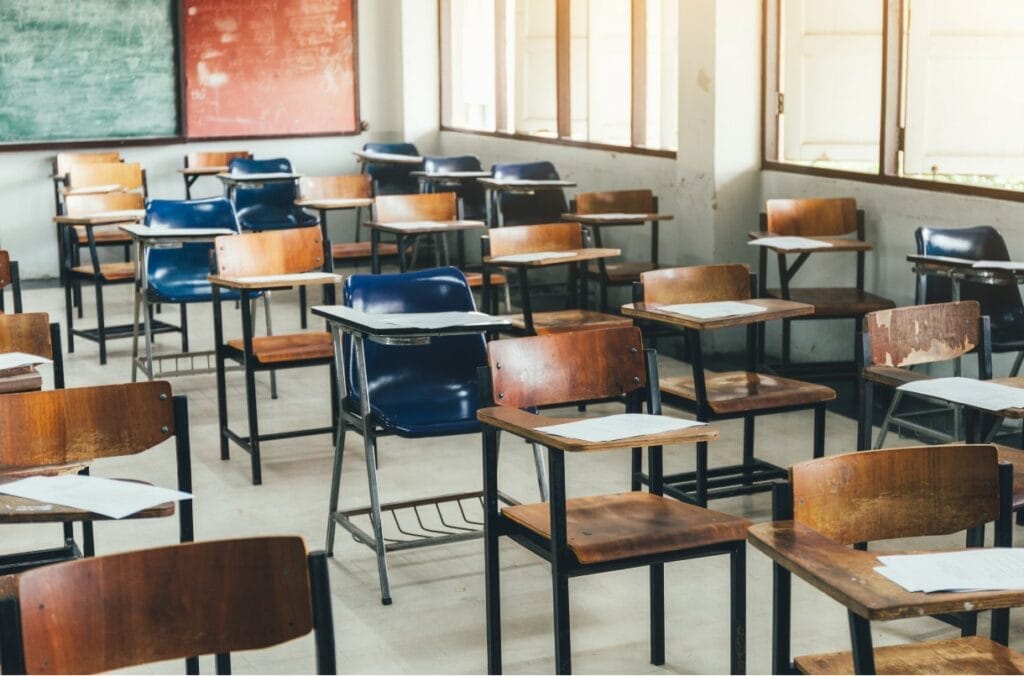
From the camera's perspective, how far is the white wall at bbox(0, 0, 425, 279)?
10.0 metres

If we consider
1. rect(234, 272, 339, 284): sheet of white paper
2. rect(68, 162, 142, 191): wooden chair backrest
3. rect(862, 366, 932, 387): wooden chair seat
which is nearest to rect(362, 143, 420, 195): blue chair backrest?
rect(68, 162, 142, 191): wooden chair backrest

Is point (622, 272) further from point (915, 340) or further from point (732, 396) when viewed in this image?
point (915, 340)

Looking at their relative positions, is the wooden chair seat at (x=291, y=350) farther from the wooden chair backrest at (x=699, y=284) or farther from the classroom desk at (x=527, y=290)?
the wooden chair backrest at (x=699, y=284)

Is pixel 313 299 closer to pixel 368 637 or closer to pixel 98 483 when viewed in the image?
pixel 368 637

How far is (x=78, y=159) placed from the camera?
977 centimetres

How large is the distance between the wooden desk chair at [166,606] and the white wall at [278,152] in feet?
28.8

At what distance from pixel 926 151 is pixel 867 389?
2491 millimetres

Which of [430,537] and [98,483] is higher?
[98,483]

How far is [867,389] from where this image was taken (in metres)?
4.14

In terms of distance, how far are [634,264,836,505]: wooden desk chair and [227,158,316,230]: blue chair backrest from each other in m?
4.76

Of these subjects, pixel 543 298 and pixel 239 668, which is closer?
pixel 239 668

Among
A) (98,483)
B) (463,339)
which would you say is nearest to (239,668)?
(98,483)

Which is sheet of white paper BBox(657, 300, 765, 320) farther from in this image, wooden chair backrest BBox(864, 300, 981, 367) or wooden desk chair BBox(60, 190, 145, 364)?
wooden desk chair BBox(60, 190, 145, 364)

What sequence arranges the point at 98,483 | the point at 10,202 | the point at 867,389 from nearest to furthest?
the point at 98,483 → the point at 867,389 → the point at 10,202
